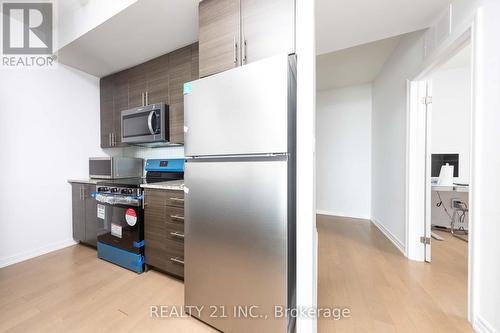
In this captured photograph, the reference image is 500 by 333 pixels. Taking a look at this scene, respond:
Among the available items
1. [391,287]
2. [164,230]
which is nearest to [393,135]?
[391,287]

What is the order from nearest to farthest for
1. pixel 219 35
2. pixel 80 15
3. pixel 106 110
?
pixel 219 35
pixel 80 15
pixel 106 110

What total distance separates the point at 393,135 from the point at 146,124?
3.11m

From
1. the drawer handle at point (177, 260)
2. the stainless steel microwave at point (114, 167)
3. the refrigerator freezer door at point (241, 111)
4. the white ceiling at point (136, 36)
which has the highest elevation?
the white ceiling at point (136, 36)

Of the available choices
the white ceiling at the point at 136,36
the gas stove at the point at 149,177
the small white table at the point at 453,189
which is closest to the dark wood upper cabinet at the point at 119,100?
the white ceiling at the point at 136,36

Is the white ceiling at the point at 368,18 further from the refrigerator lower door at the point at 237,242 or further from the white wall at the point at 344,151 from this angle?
the white wall at the point at 344,151

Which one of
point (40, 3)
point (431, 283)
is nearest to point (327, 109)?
point (431, 283)

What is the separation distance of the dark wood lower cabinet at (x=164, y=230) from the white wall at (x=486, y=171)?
6.79ft

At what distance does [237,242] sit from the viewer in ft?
3.72

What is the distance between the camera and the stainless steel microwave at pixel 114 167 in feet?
8.05

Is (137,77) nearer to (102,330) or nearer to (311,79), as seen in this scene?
(311,79)

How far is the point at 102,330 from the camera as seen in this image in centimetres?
127

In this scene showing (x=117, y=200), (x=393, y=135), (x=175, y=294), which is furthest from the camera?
(x=393, y=135)

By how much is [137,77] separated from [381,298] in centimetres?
340

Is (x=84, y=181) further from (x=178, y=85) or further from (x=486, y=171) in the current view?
(x=486, y=171)
